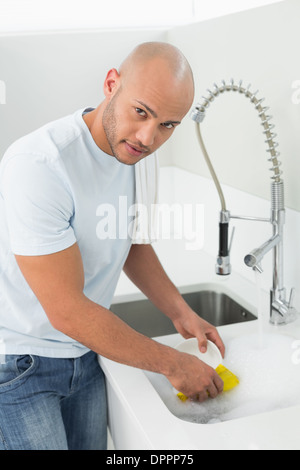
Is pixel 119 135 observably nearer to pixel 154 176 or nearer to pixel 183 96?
pixel 183 96

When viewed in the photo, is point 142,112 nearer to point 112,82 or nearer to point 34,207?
point 112,82

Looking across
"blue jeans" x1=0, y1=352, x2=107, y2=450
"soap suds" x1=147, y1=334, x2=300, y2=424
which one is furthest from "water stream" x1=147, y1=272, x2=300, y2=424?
"blue jeans" x1=0, y1=352, x2=107, y2=450

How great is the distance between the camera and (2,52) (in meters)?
1.86

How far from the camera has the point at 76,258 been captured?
3.19 feet

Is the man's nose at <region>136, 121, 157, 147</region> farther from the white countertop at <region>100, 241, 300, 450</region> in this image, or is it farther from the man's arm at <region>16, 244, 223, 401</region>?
the white countertop at <region>100, 241, 300, 450</region>

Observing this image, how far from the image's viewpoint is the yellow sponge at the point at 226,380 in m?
1.08

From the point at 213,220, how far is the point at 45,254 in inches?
37.2

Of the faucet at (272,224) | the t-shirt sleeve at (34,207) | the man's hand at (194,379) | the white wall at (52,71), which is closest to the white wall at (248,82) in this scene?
the faucet at (272,224)

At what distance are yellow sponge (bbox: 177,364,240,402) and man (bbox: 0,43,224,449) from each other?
4 centimetres

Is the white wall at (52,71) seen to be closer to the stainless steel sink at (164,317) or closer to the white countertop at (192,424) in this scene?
the stainless steel sink at (164,317)

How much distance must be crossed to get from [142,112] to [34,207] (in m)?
0.27

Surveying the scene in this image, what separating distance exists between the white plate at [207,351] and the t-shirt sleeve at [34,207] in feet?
1.30

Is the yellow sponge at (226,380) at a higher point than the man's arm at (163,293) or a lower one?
lower
